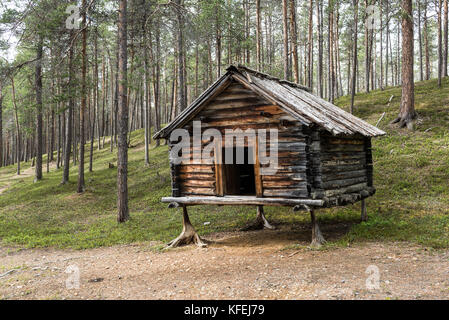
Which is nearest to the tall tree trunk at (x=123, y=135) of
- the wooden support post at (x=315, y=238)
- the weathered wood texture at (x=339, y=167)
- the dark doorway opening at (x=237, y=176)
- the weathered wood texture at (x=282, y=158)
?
the weathered wood texture at (x=282, y=158)

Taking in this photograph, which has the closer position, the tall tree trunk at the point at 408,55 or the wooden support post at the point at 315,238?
the wooden support post at the point at 315,238

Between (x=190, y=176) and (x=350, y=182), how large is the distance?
545 cm

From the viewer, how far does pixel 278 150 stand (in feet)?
31.6

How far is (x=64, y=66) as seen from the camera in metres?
17.9

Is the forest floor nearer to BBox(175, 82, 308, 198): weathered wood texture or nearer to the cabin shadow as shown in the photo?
the cabin shadow

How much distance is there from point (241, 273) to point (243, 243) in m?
3.24

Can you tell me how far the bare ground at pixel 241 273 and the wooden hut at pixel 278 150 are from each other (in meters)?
1.35

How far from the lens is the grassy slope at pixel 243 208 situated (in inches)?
460

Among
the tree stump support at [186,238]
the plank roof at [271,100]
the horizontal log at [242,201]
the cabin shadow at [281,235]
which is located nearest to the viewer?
the plank roof at [271,100]

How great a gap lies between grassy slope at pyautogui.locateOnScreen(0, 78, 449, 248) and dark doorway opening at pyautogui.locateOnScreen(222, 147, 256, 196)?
141cm

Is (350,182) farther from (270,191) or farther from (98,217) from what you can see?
(98,217)

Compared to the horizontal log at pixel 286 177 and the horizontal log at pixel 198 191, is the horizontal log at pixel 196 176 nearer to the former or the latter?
the horizontal log at pixel 198 191

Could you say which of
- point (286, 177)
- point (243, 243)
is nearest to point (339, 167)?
point (286, 177)

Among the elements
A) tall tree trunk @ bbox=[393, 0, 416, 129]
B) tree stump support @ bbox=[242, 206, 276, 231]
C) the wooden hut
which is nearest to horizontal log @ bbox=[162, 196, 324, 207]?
the wooden hut
